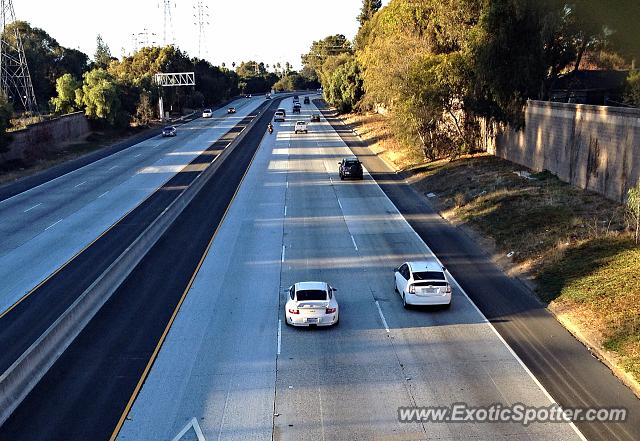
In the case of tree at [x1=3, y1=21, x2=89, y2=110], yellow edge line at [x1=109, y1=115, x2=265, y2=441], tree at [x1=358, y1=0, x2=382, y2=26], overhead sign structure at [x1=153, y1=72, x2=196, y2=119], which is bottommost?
yellow edge line at [x1=109, y1=115, x2=265, y2=441]

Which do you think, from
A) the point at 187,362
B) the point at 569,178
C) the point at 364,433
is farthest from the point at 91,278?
the point at 569,178

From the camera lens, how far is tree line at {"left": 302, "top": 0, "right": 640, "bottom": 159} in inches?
1615

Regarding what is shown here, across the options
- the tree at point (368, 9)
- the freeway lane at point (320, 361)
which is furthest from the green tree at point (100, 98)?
the tree at point (368, 9)

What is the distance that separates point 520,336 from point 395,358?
14.4ft

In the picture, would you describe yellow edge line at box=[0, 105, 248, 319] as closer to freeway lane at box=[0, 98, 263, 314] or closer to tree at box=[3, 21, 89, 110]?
freeway lane at box=[0, 98, 263, 314]

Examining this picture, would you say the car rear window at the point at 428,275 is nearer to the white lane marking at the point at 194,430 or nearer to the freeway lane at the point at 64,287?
the white lane marking at the point at 194,430

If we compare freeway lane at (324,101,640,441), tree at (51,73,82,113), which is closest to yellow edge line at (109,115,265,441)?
freeway lane at (324,101,640,441)

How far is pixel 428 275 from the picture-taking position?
69.6 ft

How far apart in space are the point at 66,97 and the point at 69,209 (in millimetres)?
53408

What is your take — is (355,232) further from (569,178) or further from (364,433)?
(364,433)

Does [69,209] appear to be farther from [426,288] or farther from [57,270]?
[426,288]

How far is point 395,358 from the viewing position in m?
17.7

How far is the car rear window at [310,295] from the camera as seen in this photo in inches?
785

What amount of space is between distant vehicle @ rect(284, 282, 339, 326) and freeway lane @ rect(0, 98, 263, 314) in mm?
11070
